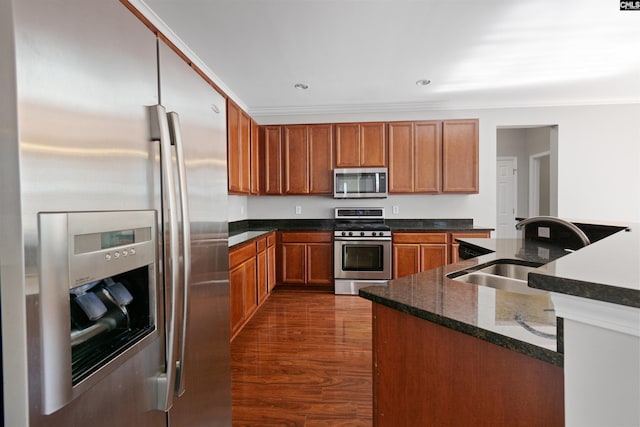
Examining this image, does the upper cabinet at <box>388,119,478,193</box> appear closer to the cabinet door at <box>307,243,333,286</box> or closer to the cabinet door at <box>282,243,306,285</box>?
the cabinet door at <box>307,243,333,286</box>

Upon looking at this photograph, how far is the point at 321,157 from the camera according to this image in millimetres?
4457

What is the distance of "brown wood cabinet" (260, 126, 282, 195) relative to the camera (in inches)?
177

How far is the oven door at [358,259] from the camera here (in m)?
4.13

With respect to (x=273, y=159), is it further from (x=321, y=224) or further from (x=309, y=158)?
(x=321, y=224)

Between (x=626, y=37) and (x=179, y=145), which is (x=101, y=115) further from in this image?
(x=626, y=37)

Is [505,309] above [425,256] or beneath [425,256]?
above

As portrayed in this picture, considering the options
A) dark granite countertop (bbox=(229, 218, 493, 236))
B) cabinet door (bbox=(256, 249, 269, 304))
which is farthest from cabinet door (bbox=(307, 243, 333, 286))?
cabinet door (bbox=(256, 249, 269, 304))

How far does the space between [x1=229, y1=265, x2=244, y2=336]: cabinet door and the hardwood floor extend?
167mm

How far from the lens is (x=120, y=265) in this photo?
2.25 feet

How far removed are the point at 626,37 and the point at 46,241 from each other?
13.4ft

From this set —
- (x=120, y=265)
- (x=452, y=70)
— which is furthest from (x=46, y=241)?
(x=452, y=70)

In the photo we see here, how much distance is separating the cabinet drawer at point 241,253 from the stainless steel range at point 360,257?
4.22 feet

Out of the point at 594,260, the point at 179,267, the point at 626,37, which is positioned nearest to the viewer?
the point at 594,260

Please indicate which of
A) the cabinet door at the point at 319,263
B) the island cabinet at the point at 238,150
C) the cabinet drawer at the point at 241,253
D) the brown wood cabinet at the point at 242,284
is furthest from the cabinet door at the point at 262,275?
the island cabinet at the point at 238,150
